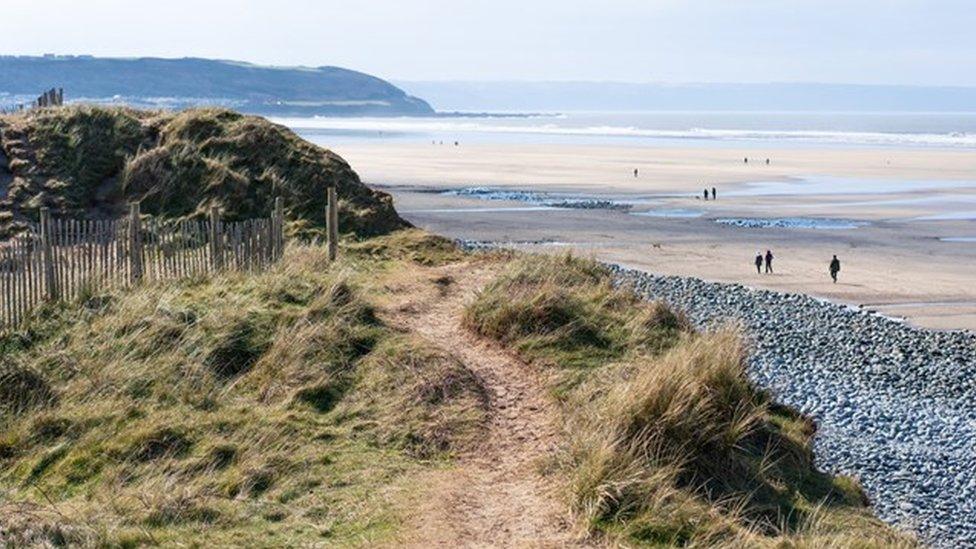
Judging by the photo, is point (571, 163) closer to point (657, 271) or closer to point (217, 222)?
point (657, 271)

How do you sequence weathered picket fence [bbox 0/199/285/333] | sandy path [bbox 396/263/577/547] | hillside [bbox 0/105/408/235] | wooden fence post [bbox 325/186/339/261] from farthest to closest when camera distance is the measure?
hillside [bbox 0/105/408/235] → wooden fence post [bbox 325/186/339/261] → weathered picket fence [bbox 0/199/285/333] → sandy path [bbox 396/263/577/547]

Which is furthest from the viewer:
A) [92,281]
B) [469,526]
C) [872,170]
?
[872,170]

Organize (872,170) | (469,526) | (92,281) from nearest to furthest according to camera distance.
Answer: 1. (469,526)
2. (92,281)
3. (872,170)

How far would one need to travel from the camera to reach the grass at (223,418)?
31.0 feet

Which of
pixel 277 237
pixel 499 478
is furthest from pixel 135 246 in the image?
pixel 499 478

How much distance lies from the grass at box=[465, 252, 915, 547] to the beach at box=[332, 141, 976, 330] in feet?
20.1

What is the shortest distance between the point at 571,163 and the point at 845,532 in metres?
66.3

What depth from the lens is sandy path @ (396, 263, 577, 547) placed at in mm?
9188

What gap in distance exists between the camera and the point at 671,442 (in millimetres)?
10547

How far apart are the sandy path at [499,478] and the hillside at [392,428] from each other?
0.10 feet

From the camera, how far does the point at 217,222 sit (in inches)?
691

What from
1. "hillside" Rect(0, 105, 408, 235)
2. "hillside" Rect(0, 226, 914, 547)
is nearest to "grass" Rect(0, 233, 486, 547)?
"hillside" Rect(0, 226, 914, 547)

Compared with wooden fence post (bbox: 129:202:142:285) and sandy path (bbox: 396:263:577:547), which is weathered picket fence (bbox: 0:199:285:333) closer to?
wooden fence post (bbox: 129:202:142:285)

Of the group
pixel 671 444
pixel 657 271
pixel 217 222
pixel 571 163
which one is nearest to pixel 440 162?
pixel 571 163
